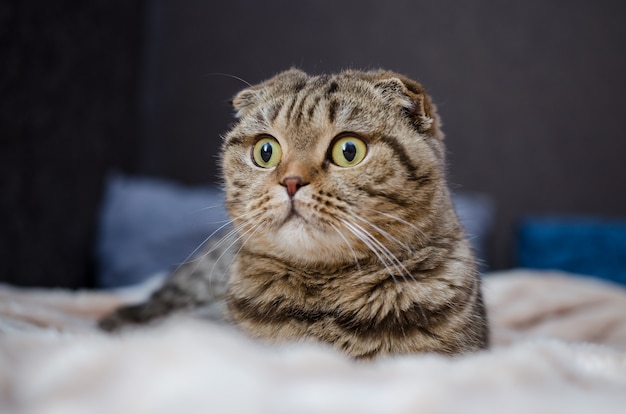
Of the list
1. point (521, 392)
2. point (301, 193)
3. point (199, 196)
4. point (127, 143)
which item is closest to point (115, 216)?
point (199, 196)

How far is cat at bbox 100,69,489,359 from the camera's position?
80cm

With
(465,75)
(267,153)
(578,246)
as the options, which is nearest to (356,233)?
(267,153)

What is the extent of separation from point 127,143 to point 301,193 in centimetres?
188

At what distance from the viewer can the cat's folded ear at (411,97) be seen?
0.90 m

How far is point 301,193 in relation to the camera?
0.81 metres

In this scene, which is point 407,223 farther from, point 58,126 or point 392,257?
point 58,126

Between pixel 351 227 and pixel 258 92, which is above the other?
pixel 258 92

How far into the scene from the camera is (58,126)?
182 cm

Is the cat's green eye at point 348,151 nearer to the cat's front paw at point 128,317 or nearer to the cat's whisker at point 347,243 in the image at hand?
the cat's whisker at point 347,243

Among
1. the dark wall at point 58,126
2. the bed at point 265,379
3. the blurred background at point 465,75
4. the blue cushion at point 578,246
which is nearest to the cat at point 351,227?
the bed at point 265,379

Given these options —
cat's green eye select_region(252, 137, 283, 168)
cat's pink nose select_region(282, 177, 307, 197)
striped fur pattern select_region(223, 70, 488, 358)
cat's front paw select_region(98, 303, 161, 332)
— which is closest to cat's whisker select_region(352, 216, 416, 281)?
striped fur pattern select_region(223, 70, 488, 358)

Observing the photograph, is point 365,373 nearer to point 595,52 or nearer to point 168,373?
point 168,373

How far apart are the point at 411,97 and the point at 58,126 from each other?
1.42m

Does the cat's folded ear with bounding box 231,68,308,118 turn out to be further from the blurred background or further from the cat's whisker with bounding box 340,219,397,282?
the blurred background
